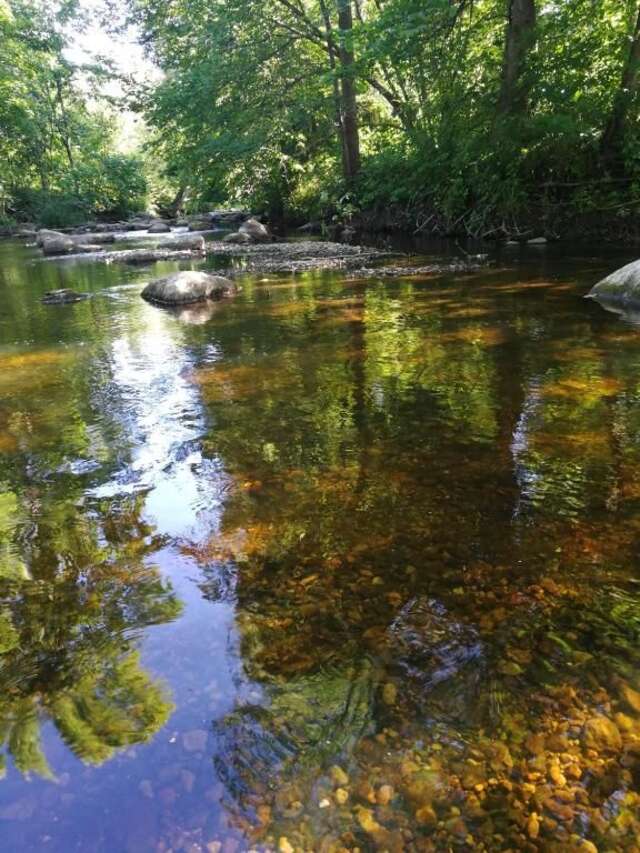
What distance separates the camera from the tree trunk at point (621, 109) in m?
10.6

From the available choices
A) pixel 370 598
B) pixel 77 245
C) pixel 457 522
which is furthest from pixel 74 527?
pixel 77 245

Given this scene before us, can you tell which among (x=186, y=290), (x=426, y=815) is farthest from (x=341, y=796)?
(x=186, y=290)

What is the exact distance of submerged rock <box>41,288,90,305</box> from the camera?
9.30 metres

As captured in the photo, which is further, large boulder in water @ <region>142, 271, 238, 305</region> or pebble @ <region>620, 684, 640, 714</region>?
large boulder in water @ <region>142, 271, 238, 305</region>

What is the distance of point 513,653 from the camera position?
6.44ft

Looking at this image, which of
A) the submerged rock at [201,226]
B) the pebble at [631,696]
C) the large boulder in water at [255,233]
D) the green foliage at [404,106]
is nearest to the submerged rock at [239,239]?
the large boulder in water at [255,233]

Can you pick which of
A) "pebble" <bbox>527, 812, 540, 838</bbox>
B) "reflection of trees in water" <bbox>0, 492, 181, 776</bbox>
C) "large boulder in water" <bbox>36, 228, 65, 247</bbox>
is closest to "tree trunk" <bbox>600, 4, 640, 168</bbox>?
"reflection of trees in water" <bbox>0, 492, 181, 776</bbox>

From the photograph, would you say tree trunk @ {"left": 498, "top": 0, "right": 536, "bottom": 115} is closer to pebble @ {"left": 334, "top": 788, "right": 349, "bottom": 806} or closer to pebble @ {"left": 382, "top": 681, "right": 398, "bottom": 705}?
pebble @ {"left": 382, "top": 681, "right": 398, "bottom": 705}

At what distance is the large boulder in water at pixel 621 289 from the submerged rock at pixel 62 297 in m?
7.42

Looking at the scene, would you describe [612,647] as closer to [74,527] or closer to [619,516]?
[619,516]

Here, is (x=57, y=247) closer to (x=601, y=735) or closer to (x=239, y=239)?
(x=239, y=239)

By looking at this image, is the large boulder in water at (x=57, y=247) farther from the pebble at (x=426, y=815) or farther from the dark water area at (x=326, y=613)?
the pebble at (x=426, y=815)

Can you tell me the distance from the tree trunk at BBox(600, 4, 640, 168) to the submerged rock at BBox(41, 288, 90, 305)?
1002cm

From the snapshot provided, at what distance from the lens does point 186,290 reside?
890 cm
